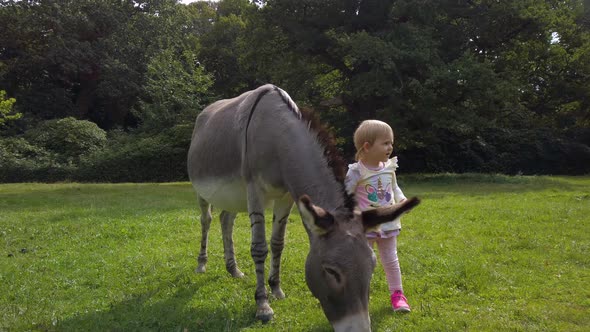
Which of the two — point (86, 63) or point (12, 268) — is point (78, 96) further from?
point (12, 268)

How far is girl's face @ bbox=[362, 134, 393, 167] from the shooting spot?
4.11 m

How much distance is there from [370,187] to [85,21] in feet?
102

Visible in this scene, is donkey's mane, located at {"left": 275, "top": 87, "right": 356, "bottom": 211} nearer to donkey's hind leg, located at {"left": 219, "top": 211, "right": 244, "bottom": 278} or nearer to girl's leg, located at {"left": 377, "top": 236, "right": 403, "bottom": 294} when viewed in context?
girl's leg, located at {"left": 377, "top": 236, "right": 403, "bottom": 294}

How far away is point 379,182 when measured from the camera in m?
4.19

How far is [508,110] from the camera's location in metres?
25.3

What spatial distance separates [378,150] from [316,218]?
1448mm

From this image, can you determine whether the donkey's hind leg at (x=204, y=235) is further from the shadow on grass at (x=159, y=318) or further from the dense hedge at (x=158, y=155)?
the dense hedge at (x=158, y=155)

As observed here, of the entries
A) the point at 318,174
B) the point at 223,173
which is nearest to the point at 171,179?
the point at 223,173

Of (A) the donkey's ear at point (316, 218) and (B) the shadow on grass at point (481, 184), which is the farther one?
(B) the shadow on grass at point (481, 184)

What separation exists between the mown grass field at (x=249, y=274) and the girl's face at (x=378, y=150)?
1.54 metres

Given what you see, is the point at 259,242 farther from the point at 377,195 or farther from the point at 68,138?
the point at 68,138

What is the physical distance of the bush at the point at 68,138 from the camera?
23575 millimetres

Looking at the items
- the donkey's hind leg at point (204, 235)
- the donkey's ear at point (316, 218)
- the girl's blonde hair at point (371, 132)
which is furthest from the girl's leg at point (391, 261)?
the donkey's hind leg at point (204, 235)

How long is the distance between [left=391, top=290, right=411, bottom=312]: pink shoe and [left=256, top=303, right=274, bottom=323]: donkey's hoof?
1.25 meters
